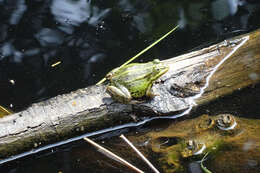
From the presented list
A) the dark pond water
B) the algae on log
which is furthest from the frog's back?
the dark pond water

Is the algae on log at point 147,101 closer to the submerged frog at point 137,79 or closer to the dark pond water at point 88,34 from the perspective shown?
the submerged frog at point 137,79

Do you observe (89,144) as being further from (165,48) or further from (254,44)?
(254,44)

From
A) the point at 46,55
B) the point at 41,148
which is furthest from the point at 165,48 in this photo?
the point at 41,148

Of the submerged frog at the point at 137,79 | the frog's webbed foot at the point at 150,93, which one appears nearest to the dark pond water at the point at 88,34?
the submerged frog at the point at 137,79

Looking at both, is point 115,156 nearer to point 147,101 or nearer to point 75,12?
point 147,101

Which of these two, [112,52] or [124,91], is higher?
[112,52]

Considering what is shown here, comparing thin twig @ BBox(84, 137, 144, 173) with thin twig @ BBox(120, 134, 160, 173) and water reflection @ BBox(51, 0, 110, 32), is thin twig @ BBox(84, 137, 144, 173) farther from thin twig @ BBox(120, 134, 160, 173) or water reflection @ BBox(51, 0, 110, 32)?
water reflection @ BBox(51, 0, 110, 32)

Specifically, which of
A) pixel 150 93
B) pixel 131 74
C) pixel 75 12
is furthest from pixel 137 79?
pixel 75 12
